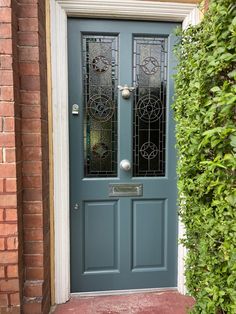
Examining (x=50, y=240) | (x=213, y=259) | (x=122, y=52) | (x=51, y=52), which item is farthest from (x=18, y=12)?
(x=213, y=259)

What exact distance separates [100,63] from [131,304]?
2.04 meters

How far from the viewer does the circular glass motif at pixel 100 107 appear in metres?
2.24

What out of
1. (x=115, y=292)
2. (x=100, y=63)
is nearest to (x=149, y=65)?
(x=100, y=63)

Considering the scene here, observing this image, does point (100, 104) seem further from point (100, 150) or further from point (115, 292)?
point (115, 292)

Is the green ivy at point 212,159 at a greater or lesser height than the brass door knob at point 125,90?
lesser

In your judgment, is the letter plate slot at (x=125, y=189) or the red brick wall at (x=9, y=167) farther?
the letter plate slot at (x=125, y=189)

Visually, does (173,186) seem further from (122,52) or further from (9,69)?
(9,69)

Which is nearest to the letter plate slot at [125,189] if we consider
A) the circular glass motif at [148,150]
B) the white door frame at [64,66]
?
the circular glass motif at [148,150]

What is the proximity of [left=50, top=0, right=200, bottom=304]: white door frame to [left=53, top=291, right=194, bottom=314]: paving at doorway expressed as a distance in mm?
124

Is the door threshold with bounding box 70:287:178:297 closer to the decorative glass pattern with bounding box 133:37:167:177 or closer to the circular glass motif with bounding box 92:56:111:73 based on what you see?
the decorative glass pattern with bounding box 133:37:167:177

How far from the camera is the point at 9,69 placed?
1.71m

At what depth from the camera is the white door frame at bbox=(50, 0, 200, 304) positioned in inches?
81.6

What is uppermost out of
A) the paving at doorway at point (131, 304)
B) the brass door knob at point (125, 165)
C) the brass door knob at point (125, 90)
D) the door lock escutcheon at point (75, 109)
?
the brass door knob at point (125, 90)

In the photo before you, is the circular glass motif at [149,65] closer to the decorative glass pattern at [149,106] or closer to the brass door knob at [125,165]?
the decorative glass pattern at [149,106]
